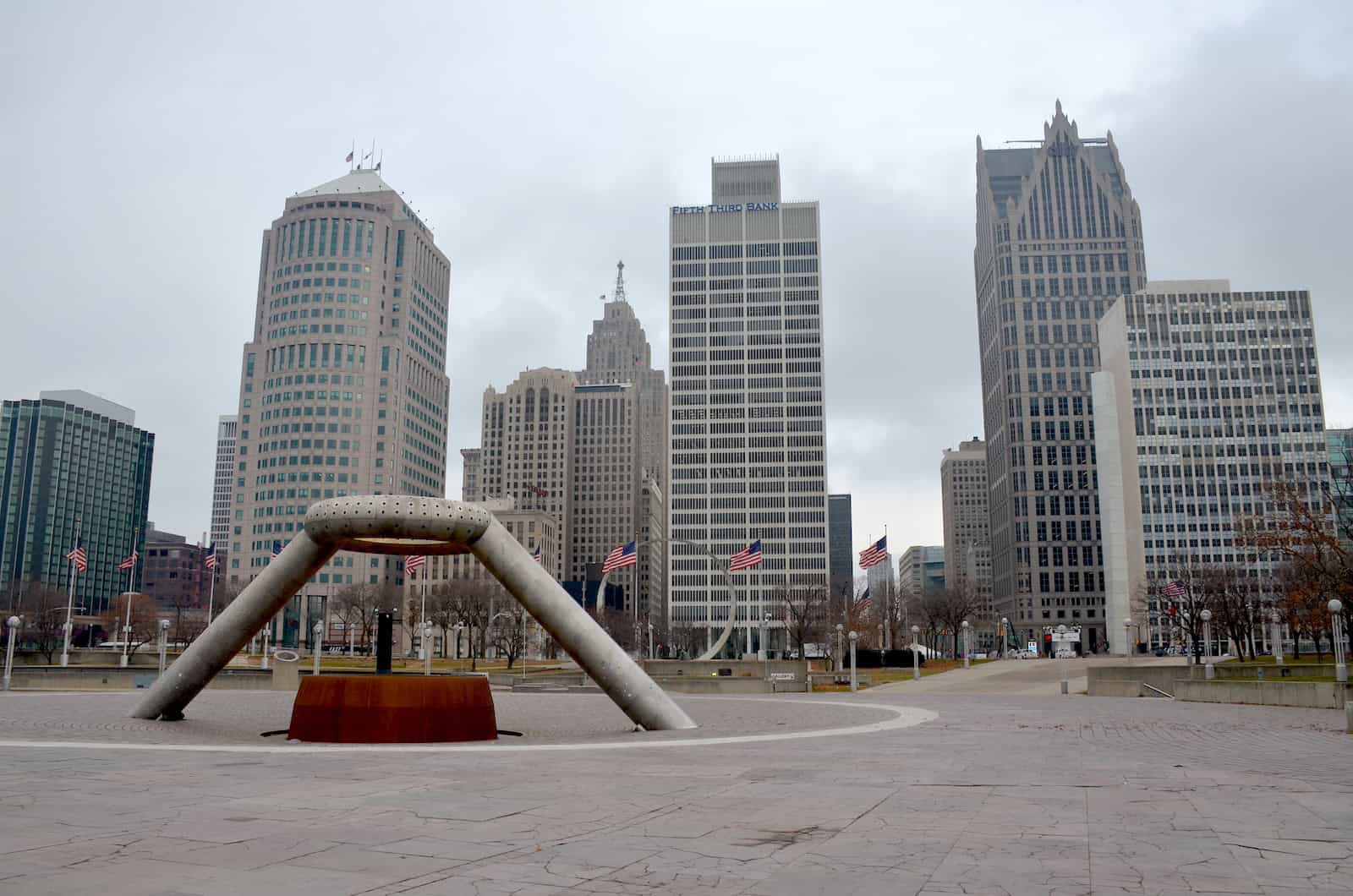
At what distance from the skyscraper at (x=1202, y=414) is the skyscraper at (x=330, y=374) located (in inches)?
Result: 4093

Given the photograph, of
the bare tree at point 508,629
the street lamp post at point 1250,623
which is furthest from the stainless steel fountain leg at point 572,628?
the bare tree at point 508,629

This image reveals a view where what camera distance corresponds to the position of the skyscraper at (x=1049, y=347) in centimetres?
15338

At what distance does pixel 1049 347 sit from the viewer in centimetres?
16112

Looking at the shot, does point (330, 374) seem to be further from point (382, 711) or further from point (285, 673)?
point (382, 711)

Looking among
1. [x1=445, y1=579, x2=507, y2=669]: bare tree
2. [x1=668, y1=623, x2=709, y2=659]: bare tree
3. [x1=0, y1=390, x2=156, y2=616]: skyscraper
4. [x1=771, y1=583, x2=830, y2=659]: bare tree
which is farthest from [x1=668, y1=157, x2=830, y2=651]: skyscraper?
[x1=0, y1=390, x2=156, y2=616]: skyscraper

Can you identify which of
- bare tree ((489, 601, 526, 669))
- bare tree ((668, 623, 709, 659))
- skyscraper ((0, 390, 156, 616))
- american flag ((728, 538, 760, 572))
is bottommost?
bare tree ((668, 623, 709, 659))

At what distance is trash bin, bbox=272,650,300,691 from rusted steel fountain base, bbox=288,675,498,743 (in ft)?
94.9

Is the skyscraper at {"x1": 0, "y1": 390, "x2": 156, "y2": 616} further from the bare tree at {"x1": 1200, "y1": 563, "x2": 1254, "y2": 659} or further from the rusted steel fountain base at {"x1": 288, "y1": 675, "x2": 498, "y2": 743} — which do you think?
the rusted steel fountain base at {"x1": 288, "y1": 675, "x2": 498, "y2": 743}

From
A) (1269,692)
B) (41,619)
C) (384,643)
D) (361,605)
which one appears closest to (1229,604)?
(1269,692)

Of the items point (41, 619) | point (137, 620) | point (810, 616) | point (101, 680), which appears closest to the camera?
point (101, 680)

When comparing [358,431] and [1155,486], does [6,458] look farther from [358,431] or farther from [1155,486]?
[1155,486]

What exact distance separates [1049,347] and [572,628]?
15309 centimetres

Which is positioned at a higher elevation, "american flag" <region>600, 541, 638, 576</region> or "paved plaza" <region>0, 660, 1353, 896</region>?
"american flag" <region>600, 541, 638, 576</region>

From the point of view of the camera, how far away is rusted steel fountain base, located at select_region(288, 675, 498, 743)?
20.7 meters
